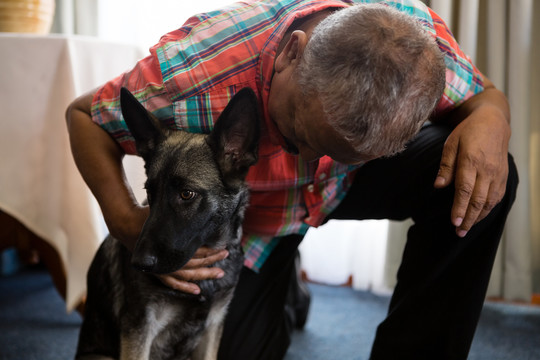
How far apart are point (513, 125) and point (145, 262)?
70.5 inches

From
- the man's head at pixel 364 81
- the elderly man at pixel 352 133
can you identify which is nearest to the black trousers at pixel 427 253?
the elderly man at pixel 352 133

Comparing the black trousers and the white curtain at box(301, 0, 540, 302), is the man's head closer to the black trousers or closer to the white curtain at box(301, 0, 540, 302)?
the black trousers

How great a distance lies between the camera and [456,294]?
134 centimetres

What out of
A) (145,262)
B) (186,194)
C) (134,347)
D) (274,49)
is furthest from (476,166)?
(134,347)

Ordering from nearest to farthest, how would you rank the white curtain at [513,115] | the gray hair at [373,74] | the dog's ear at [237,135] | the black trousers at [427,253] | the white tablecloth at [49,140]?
the gray hair at [373,74] → the dog's ear at [237,135] → the black trousers at [427,253] → the white tablecloth at [49,140] → the white curtain at [513,115]

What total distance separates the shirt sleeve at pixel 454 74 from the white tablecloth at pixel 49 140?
1.26 meters

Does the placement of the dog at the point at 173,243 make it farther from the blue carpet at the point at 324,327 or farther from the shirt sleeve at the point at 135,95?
the blue carpet at the point at 324,327

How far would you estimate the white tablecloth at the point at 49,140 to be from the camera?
1.82 metres

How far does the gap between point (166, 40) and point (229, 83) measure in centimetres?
20

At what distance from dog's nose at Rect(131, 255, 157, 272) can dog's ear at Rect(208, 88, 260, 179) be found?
26 cm

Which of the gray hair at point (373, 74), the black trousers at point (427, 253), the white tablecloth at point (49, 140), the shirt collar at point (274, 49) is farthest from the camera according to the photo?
the white tablecloth at point (49, 140)

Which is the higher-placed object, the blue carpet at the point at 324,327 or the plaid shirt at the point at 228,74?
the plaid shirt at the point at 228,74

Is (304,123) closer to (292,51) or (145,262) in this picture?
(292,51)

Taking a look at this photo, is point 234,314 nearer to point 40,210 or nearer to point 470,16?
point 40,210
